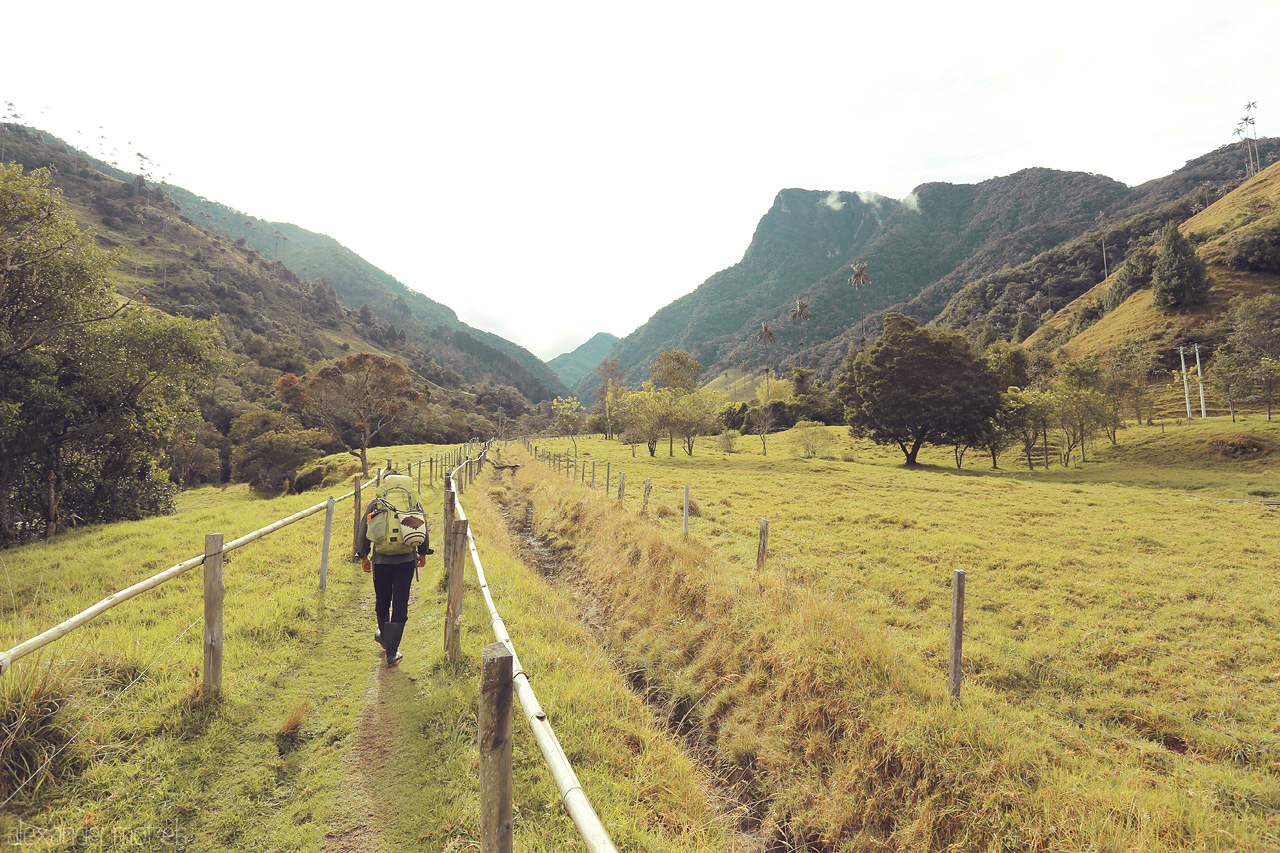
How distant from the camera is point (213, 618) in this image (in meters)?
4.28

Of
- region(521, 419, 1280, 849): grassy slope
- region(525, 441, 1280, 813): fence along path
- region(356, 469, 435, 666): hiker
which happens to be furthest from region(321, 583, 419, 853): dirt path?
region(525, 441, 1280, 813): fence along path

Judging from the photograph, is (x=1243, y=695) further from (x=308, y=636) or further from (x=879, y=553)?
(x=308, y=636)

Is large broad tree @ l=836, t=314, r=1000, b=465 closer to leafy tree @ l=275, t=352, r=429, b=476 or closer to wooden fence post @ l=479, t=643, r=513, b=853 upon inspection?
wooden fence post @ l=479, t=643, r=513, b=853

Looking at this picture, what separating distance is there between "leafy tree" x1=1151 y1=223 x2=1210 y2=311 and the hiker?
8345cm

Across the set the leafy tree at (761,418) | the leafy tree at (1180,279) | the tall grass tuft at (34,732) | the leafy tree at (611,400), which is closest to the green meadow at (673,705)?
the tall grass tuft at (34,732)

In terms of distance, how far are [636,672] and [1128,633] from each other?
8.69m

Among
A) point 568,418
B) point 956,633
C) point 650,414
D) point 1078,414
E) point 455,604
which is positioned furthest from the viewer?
point 568,418

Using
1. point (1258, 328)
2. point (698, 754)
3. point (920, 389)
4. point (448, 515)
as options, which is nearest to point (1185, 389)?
point (1258, 328)

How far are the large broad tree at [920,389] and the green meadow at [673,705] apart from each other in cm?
2831

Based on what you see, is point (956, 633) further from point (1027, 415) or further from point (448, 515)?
point (1027, 415)

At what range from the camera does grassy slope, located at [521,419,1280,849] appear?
4.24m

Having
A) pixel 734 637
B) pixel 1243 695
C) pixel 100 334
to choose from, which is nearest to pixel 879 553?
pixel 1243 695

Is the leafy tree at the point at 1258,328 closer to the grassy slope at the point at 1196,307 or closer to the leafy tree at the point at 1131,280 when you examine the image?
the grassy slope at the point at 1196,307

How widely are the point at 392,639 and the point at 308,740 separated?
1.57 meters
